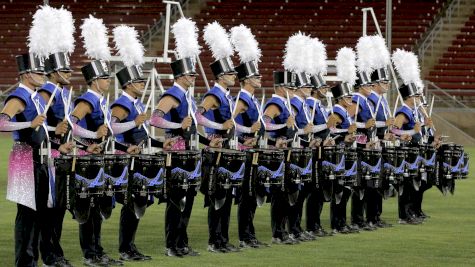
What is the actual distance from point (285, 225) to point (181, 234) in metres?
1.78

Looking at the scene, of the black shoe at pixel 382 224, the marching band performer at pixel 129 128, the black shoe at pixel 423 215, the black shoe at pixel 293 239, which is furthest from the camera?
the black shoe at pixel 423 215

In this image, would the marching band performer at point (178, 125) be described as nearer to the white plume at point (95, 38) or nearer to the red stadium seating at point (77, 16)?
the white plume at point (95, 38)

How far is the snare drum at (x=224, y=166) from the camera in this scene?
11.6 metres

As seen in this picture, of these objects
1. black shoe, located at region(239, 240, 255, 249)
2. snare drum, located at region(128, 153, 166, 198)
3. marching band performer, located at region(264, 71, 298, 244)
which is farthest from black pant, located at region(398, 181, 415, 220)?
snare drum, located at region(128, 153, 166, 198)

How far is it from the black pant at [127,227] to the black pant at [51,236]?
75 centimetres

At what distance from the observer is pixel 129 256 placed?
36.8 ft

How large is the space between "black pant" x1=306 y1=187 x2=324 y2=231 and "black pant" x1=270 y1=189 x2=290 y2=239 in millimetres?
649

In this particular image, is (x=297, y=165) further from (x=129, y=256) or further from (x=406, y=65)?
(x=406, y=65)

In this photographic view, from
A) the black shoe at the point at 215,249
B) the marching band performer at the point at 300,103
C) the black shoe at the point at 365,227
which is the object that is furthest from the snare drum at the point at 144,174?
the black shoe at the point at 365,227

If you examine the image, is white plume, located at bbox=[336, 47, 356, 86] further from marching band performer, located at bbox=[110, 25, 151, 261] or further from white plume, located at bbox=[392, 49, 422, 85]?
marching band performer, located at bbox=[110, 25, 151, 261]

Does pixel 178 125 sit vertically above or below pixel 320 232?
above

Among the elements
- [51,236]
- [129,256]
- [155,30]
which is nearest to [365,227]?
[129,256]

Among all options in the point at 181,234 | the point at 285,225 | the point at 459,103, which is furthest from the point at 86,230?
the point at 459,103

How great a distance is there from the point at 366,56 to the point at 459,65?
74.3 ft
